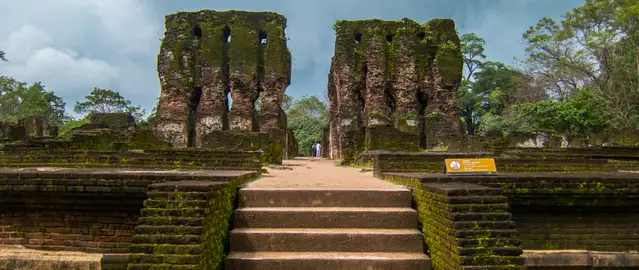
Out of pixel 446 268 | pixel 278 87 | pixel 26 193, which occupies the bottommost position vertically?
pixel 446 268

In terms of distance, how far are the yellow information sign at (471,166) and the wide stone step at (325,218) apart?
710 millimetres

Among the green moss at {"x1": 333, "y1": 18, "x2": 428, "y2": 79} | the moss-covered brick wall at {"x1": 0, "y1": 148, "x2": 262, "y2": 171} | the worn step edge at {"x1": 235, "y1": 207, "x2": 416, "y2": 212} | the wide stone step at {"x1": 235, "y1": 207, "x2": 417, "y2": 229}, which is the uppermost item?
the green moss at {"x1": 333, "y1": 18, "x2": 428, "y2": 79}

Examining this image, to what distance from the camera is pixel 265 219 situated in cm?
385

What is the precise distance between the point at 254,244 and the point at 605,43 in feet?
88.1

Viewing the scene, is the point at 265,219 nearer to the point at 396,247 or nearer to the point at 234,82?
the point at 396,247

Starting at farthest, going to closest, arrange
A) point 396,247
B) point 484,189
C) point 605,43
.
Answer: point 605,43
point 396,247
point 484,189

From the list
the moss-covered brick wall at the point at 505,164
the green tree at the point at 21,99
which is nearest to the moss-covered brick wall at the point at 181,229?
the moss-covered brick wall at the point at 505,164

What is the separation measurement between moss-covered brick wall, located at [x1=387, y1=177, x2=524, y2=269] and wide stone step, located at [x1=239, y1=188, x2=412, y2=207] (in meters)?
0.58

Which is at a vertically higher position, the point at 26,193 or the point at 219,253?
the point at 26,193

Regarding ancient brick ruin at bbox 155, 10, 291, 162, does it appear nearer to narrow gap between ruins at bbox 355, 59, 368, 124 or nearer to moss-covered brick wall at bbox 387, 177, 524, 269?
→ narrow gap between ruins at bbox 355, 59, 368, 124

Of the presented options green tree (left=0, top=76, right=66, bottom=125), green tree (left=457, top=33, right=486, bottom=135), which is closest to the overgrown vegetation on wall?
green tree (left=457, top=33, right=486, bottom=135)

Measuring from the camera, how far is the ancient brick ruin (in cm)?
1889

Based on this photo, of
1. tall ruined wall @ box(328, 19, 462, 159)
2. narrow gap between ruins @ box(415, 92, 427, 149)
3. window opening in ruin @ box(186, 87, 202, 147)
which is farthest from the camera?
narrow gap between ruins @ box(415, 92, 427, 149)

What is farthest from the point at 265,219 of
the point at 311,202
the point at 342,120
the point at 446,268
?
the point at 342,120
